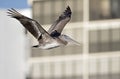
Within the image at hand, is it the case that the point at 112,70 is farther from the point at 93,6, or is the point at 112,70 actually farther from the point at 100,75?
the point at 93,6

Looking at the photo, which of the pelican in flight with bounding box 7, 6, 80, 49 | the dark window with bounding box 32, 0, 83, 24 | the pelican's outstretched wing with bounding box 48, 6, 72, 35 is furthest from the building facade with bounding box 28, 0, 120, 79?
the pelican in flight with bounding box 7, 6, 80, 49

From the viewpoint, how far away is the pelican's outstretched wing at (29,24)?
19484mm

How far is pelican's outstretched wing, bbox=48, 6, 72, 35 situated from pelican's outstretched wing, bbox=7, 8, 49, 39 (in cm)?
65

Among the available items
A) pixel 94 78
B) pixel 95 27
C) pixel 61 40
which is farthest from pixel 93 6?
pixel 61 40

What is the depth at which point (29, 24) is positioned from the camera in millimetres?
19703

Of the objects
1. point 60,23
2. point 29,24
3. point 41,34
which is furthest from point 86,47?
point 29,24

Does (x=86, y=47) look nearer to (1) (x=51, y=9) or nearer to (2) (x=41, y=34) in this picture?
(1) (x=51, y=9)

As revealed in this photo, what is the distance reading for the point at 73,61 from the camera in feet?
376

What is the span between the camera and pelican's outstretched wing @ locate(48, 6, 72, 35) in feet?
68.2

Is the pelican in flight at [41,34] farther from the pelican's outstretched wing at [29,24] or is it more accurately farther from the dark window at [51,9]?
the dark window at [51,9]

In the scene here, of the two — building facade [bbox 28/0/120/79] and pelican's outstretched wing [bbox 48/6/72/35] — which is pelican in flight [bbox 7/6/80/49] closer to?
pelican's outstretched wing [bbox 48/6/72/35]

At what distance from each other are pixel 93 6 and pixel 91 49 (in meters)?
6.54

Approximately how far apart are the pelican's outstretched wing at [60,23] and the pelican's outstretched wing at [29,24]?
0.65 meters

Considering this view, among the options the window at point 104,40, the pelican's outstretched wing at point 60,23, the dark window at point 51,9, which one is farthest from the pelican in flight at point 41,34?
the dark window at point 51,9
